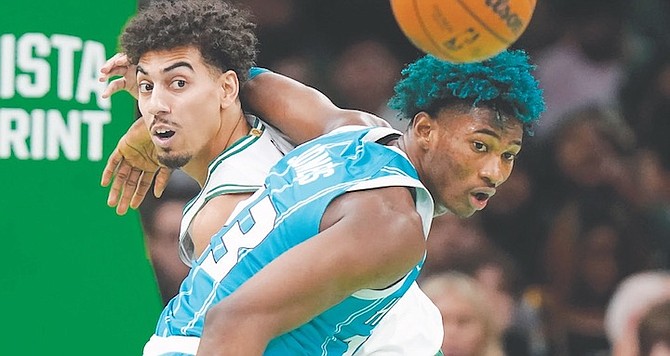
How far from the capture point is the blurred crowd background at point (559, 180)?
610cm

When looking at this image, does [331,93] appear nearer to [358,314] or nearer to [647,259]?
[647,259]

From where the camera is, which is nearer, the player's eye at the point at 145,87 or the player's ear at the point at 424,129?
the player's ear at the point at 424,129

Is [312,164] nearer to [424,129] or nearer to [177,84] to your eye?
[424,129]

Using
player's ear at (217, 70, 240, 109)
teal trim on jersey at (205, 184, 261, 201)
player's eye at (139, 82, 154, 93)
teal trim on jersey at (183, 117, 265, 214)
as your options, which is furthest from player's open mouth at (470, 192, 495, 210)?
player's eye at (139, 82, 154, 93)

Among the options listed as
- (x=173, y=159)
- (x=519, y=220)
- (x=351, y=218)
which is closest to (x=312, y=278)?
(x=351, y=218)

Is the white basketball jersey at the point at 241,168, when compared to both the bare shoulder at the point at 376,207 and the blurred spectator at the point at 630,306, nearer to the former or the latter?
the bare shoulder at the point at 376,207

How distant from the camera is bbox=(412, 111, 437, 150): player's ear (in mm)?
3057

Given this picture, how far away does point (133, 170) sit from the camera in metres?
4.25

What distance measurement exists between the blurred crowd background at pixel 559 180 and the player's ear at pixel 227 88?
2287 mm

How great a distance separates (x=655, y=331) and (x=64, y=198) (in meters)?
3.16

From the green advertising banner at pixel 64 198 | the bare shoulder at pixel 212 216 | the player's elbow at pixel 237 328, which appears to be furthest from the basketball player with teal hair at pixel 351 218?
the green advertising banner at pixel 64 198

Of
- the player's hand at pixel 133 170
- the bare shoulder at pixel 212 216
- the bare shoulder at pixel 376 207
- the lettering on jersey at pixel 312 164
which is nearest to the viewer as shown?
the bare shoulder at pixel 376 207

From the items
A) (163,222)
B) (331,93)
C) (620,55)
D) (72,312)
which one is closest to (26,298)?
(72,312)

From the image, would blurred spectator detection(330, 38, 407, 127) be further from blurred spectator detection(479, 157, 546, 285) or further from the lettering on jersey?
the lettering on jersey
